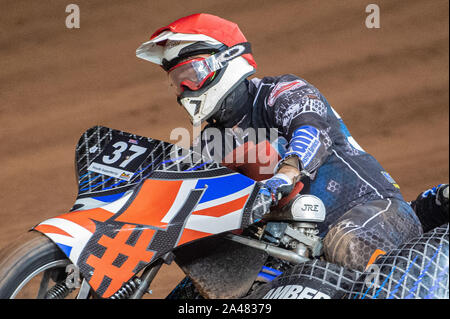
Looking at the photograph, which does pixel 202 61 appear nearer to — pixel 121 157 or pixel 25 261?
pixel 121 157

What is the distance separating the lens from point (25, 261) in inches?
73.4

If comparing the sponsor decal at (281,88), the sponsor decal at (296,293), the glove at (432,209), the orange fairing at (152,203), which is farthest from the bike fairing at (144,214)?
the glove at (432,209)

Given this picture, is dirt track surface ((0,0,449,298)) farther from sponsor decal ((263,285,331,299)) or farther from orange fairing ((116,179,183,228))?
sponsor decal ((263,285,331,299))

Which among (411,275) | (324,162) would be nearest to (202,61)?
(324,162)

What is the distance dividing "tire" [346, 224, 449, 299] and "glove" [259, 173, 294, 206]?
333mm

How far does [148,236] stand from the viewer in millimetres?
1972

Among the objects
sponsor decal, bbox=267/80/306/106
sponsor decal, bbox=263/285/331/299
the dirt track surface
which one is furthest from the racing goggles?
the dirt track surface

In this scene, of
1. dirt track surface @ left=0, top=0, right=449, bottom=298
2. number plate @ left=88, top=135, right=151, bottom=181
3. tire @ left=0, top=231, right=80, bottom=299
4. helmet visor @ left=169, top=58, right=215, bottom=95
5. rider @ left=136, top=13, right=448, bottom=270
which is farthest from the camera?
dirt track surface @ left=0, top=0, right=449, bottom=298

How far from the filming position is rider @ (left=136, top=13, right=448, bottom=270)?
7.73 feet

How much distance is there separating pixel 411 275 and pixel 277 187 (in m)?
0.45

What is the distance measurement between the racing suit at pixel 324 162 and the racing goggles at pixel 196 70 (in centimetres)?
23

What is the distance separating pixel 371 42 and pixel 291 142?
3.96 metres

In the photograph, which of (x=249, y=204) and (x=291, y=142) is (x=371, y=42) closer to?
(x=291, y=142)

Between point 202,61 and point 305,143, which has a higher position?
point 202,61
